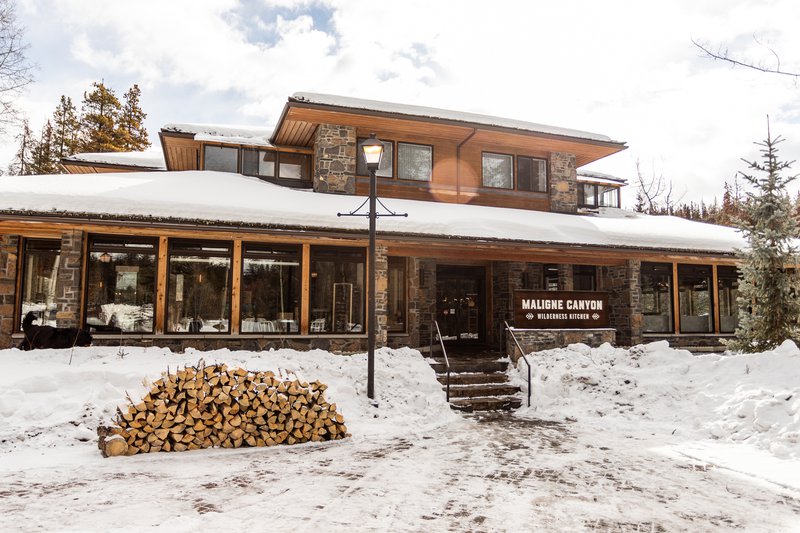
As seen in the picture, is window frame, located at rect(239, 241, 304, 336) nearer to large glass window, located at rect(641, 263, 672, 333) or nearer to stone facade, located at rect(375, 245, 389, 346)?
stone facade, located at rect(375, 245, 389, 346)

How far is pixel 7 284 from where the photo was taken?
11.0 meters

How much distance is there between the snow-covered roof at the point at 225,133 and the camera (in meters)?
14.9

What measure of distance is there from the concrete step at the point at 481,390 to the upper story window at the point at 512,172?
6794mm

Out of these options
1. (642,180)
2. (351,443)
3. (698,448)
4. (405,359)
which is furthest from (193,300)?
(642,180)

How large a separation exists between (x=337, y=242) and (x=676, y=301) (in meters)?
9.84

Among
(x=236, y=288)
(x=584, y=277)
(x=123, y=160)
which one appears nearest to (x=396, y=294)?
(x=236, y=288)

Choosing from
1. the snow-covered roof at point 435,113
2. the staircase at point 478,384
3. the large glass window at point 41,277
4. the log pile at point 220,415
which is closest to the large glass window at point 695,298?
the snow-covered roof at point 435,113

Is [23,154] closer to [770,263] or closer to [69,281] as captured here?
[69,281]

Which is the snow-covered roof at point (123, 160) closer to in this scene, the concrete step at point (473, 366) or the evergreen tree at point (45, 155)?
the concrete step at point (473, 366)

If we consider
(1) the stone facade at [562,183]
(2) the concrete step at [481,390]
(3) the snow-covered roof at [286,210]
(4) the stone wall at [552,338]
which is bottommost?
(2) the concrete step at [481,390]

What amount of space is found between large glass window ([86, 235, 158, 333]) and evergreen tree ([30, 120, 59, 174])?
2418cm

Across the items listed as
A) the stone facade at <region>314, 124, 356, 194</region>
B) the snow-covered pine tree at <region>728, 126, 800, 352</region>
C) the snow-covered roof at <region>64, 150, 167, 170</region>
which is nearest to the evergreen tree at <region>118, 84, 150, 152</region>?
the snow-covered roof at <region>64, 150, 167, 170</region>

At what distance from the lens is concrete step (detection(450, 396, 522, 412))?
30.7 feet

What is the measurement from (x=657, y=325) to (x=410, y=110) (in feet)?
29.9
